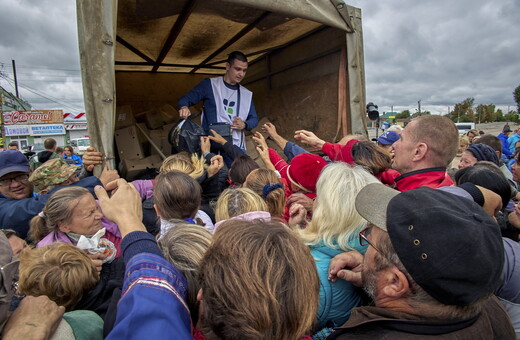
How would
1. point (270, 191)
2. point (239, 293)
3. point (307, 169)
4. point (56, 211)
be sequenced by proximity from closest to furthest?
point (239, 293) → point (56, 211) → point (270, 191) → point (307, 169)

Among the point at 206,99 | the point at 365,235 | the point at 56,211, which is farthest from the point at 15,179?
the point at 365,235

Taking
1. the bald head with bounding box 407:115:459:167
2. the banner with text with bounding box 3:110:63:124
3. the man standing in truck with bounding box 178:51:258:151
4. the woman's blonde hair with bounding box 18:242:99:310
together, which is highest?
the banner with text with bounding box 3:110:63:124

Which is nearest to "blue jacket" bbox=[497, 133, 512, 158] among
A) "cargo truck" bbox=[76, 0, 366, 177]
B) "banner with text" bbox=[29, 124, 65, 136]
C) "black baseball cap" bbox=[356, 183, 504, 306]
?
"cargo truck" bbox=[76, 0, 366, 177]

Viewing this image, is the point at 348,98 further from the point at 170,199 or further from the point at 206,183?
the point at 170,199

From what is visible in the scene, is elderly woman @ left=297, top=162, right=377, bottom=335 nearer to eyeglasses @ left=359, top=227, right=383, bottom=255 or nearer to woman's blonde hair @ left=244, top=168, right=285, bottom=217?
eyeglasses @ left=359, top=227, right=383, bottom=255

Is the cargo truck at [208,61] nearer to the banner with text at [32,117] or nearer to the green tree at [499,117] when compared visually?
the banner with text at [32,117]

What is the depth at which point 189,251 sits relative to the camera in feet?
3.58

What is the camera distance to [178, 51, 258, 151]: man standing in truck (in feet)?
12.6

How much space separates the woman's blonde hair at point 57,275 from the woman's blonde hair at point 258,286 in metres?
0.70

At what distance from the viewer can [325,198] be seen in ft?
4.86

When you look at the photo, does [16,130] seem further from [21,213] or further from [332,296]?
[332,296]

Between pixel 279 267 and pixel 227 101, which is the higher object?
pixel 227 101

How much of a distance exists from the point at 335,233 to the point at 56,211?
1.65 m

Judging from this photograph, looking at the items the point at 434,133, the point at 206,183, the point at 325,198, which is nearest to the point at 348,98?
the point at 434,133
